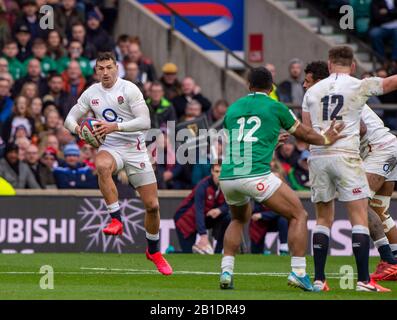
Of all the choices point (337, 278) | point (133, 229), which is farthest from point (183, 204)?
point (337, 278)

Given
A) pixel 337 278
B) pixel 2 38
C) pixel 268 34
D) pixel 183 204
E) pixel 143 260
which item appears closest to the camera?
pixel 337 278

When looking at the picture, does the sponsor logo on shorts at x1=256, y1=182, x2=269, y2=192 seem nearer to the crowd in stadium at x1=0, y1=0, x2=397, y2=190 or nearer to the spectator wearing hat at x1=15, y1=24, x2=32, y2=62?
the crowd in stadium at x1=0, y1=0, x2=397, y2=190

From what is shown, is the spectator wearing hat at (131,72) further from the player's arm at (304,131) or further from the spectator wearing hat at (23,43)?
the player's arm at (304,131)

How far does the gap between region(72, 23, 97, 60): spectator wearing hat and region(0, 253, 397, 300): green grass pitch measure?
6.31m

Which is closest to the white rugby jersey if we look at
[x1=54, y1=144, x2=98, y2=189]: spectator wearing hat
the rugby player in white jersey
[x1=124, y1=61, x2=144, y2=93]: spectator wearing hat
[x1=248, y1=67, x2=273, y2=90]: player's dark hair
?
the rugby player in white jersey

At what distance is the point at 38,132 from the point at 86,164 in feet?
4.25

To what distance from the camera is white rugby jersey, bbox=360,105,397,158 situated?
658 inches

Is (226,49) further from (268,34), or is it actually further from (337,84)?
(337,84)

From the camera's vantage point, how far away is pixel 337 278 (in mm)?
16703

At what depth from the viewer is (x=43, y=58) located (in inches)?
1031

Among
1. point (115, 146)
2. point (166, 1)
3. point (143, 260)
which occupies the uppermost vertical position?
point (166, 1)

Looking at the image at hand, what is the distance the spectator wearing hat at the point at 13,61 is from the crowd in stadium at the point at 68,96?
18 millimetres

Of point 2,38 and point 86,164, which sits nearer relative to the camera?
point 86,164

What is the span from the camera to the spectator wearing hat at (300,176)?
24453 mm
